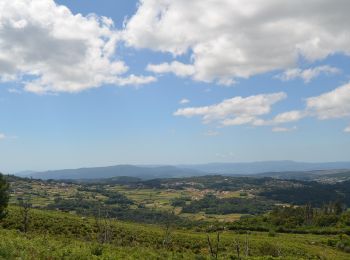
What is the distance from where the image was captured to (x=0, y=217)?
53.9 metres

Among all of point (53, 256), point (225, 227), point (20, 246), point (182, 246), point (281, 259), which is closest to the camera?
point (53, 256)

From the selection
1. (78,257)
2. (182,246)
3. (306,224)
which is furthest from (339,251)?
(78,257)

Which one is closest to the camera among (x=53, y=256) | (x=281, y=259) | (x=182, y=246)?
(x=53, y=256)

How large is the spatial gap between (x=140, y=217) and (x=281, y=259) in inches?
6805

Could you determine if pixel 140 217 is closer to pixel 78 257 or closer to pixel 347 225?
pixel 347 225

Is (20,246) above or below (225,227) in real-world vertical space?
above

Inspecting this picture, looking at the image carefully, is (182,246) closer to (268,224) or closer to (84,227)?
(84,227)

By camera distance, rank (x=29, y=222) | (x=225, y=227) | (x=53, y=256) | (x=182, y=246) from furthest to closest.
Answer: (x=225, y=227), (x=29, y=222), (x=182, y=246), (x=53, y=256)

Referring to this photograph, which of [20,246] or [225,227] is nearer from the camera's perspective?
[20,246]

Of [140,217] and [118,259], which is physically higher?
[118,259]

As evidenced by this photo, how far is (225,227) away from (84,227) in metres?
54.5

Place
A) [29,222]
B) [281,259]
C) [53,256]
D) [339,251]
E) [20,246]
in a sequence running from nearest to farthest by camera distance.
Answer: [53,256] → [20,246] → [281,259] → [29,222] → [339,251]

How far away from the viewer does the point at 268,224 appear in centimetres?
11462

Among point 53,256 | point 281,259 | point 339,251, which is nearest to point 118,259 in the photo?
point 53,256
